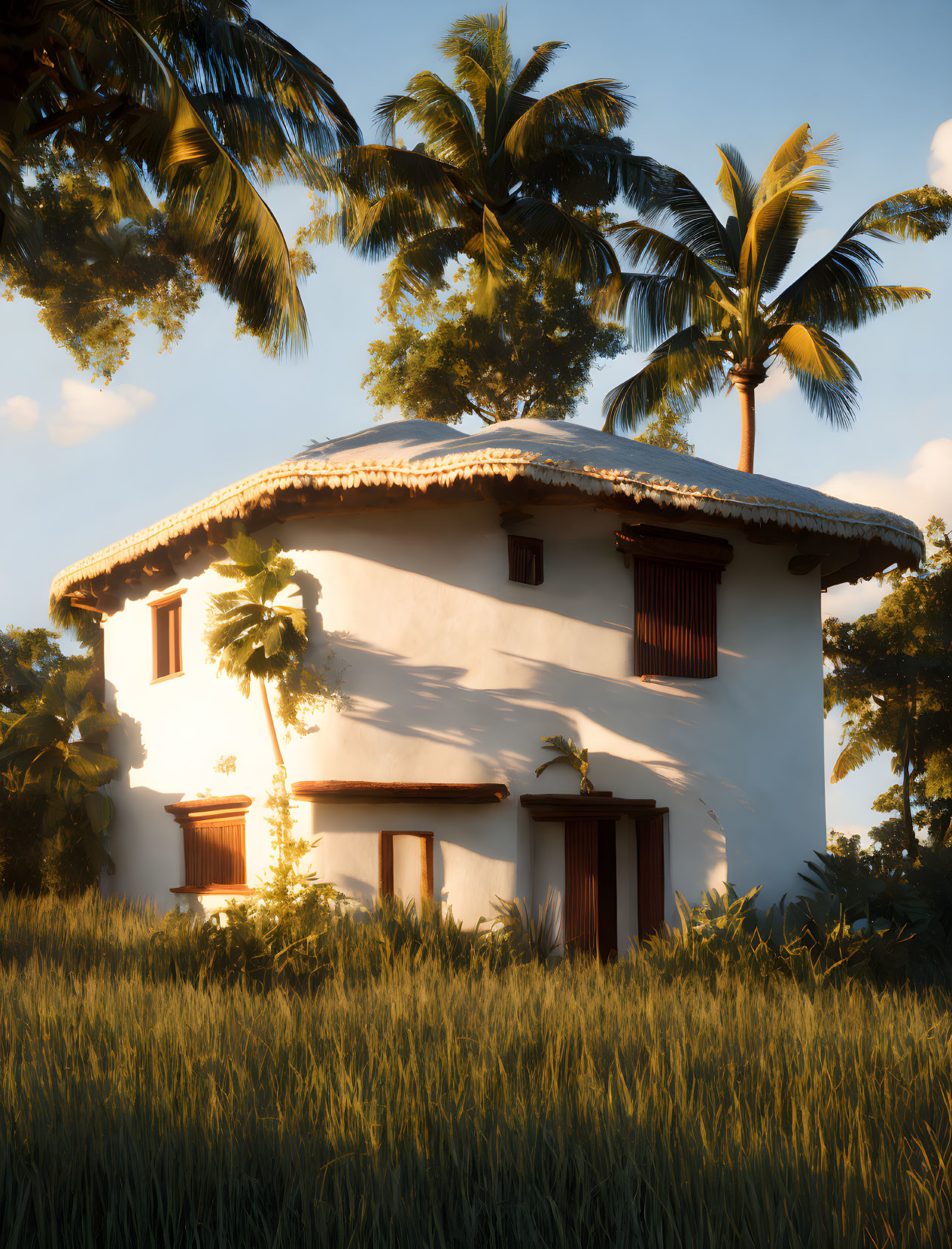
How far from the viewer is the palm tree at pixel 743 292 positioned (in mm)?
18844

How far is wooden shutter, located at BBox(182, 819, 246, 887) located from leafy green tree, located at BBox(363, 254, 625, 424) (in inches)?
565

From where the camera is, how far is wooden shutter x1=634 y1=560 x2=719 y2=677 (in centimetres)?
1194

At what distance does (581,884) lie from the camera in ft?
36.9

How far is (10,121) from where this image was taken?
34.9ft

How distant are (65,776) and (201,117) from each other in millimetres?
9047

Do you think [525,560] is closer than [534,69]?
Yes

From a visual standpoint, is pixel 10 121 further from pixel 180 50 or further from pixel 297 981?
pixel 297 981

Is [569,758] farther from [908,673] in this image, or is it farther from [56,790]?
[908,673]

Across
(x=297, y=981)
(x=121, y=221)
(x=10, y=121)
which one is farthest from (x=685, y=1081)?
(x=121, y=221)

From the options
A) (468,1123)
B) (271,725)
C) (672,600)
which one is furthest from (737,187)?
(468,1123)

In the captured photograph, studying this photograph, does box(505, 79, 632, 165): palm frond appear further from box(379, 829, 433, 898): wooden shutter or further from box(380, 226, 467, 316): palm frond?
box(379, 829, 433, 898): wooden shutter

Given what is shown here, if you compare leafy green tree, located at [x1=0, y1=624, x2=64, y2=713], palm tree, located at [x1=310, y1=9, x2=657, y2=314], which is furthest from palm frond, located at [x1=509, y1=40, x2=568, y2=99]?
leafy green tree, located at [x1=0, y1=624, x2=64, y2=713]

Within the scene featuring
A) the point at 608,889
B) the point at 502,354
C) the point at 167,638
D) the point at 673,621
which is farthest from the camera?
the point at 502,354

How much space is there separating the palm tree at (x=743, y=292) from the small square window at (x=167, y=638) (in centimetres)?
1080
